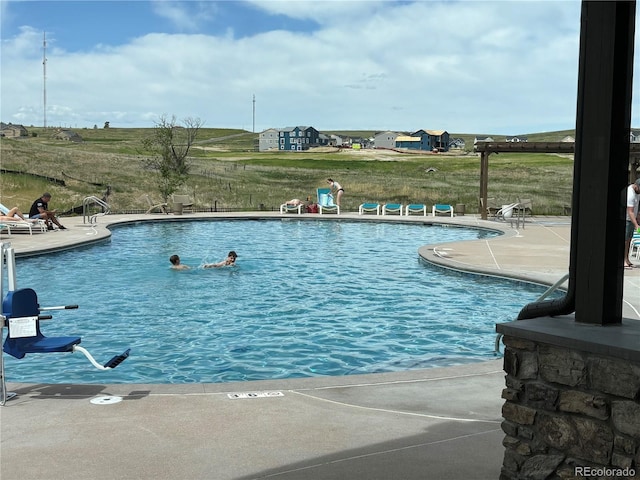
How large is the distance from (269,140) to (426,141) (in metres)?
34.8

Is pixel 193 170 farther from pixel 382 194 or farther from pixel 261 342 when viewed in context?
pixel 261 342

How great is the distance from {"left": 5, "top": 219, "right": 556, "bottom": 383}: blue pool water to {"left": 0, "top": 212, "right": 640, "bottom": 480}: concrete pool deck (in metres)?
1.99

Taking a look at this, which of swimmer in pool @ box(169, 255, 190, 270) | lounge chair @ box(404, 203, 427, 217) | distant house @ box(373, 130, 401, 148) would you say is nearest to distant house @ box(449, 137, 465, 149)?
distant house @ box(373, 130, 401, 148)

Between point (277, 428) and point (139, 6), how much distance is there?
709 centimetres

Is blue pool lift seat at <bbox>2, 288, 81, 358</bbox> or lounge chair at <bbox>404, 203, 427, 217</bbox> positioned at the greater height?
lounge chair at <bbox>404, 203, 427, 217</bbox>

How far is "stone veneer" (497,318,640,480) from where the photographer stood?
3162 mm

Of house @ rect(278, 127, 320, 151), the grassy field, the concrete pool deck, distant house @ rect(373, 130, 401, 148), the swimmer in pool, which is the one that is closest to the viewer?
the concrete pool deck

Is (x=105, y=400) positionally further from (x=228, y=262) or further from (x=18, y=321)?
(x=228, y=262)

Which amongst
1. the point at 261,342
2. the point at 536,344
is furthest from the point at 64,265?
the point at 536,344

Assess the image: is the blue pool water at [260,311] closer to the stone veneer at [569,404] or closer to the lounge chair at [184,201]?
the stone veneer at [569,404]

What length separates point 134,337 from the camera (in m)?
9.18

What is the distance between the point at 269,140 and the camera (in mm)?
147500

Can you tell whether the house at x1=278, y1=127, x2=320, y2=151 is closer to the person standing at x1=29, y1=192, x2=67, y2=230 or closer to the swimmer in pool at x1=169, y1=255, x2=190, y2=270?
the person standing at x1=29, y1=192, x2=67, y2=230

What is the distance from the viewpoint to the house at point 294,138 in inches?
5630
